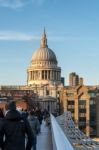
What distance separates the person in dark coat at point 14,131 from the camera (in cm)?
902

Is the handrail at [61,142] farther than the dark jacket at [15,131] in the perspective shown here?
No

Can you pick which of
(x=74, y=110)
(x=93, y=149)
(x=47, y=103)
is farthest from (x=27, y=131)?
(x=47, y=103)

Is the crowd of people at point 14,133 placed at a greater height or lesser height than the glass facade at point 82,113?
lesser

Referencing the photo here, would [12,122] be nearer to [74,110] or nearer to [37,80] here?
[74,110]

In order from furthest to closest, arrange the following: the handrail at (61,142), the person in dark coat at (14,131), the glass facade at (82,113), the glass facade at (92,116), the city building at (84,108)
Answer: the glass facade at (82,113) → the city building at (84,108) → the glass facade at (92,116) → the person in dark coat at (14,131) → the handrail at (61,142)

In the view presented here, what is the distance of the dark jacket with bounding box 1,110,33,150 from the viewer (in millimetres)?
9023

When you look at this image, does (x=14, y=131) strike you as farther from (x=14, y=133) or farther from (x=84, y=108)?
(x=84, y=108)

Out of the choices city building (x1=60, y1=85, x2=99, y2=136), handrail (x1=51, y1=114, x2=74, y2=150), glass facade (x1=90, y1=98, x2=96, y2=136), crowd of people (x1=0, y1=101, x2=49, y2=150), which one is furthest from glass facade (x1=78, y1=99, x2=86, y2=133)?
crowd of people (x1=0, y1=101, x2=49, y2=150)

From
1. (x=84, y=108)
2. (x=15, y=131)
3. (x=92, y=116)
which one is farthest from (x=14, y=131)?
(x=84, y=108)

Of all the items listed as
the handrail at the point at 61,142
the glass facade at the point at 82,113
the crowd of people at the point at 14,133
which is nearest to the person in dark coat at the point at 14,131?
the crowd of people at the point at 14,133

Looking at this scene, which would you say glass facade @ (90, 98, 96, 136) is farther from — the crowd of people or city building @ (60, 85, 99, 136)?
the crowd of people

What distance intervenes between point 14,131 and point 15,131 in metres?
0.02

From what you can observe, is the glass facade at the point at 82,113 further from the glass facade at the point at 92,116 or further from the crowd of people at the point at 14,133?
the crowd of people at the point at 14,133

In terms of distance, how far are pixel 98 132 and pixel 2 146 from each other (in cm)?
9794
